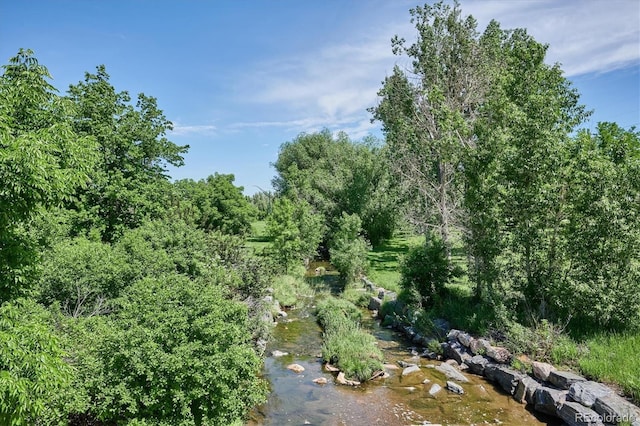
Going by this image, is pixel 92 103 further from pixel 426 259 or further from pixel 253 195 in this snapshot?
pixel 253 195

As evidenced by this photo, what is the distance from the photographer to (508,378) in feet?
38.3

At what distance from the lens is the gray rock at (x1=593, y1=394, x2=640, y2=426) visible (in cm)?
853

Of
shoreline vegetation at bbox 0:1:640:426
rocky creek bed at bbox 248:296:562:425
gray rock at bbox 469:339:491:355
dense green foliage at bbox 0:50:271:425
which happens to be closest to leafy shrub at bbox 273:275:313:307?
shoreline vegetation at bbox 0:1:640:426

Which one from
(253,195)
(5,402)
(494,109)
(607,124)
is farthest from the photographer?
(253,195)

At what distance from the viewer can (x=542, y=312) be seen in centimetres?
1323

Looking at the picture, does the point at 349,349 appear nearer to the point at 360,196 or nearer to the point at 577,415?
the point at 577,415

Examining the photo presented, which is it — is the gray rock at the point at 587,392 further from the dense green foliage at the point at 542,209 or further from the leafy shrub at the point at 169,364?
the leafy shrub at the point at 169,364

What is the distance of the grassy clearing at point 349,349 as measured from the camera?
12.9m

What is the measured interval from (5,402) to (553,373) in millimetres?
11722

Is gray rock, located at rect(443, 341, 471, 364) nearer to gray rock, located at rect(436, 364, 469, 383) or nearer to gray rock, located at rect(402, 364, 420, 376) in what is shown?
gray rock, located at rect(436, 364, 469, 383)

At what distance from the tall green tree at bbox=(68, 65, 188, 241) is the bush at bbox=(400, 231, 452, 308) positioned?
41.4ft

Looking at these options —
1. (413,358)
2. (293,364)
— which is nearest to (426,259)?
(413,358)

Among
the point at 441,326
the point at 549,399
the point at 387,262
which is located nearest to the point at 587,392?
the point at 549,399

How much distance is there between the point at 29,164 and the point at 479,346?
13394 millimetres
